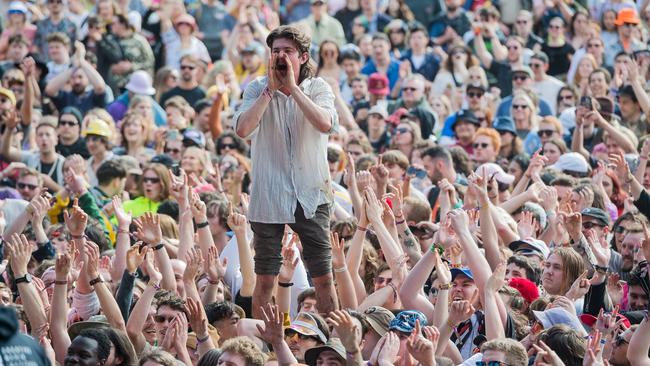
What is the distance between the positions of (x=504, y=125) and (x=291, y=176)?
685cm

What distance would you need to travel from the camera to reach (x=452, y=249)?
33.9 feet

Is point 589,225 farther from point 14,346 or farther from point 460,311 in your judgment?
point 14,346

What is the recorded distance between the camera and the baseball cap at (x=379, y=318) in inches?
355

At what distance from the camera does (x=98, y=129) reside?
50.0 feet

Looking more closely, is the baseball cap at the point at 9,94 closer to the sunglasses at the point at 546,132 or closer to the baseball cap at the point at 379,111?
the baseball cap at the point at 379,111

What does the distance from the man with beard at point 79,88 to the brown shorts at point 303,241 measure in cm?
885

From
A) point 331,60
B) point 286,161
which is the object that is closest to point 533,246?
point 286,161

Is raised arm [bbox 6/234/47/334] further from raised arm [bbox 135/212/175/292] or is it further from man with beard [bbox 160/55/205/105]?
man with beard [bbox 160/55/205/105]

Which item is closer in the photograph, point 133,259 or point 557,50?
point 133,259

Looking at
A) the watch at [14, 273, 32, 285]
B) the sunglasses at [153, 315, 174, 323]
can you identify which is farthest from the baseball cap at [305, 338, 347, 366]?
the watch at [14, 273, 32, 285]

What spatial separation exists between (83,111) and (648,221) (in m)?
8.29

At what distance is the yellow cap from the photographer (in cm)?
1520

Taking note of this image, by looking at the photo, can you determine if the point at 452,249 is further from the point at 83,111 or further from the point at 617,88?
the point at 83,111

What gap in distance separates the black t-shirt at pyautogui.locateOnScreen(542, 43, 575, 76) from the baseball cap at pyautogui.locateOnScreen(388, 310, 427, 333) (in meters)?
11.0
